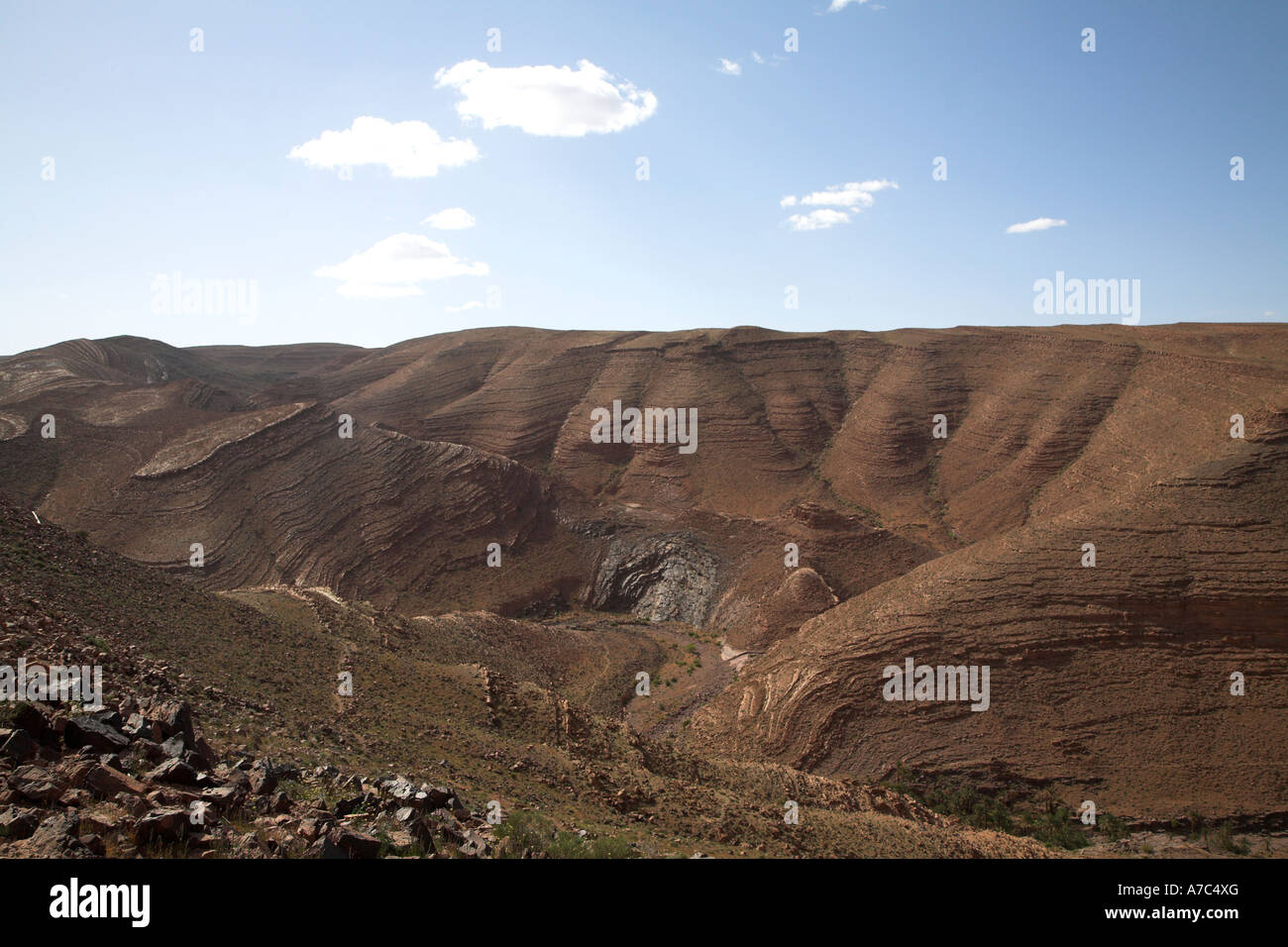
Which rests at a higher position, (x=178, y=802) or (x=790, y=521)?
(x=790, y=521)

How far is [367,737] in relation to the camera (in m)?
12.3

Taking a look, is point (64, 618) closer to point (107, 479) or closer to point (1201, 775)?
point (1201, 775)

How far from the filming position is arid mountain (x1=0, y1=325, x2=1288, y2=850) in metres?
18.1

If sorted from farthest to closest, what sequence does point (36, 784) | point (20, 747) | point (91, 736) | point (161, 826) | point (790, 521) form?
1. point (790, 521)
2. point (91, 736)
3. point (20, 747)
4. point (36, 784)
5. point (161, 826)

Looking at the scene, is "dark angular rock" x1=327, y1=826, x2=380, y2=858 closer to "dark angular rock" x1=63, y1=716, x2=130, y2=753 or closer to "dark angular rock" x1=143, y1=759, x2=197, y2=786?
"dark angular rock" x1=143, y1=759, x2=197, y2=786

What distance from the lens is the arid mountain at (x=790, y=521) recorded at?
1812 cm

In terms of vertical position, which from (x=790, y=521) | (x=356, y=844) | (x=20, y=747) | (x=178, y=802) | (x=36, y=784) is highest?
(x=790, y=521)

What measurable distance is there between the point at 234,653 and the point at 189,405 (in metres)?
37.3

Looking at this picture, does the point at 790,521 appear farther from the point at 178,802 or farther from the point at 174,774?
the point at 178,802

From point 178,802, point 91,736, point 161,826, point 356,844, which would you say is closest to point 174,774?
point 178,802

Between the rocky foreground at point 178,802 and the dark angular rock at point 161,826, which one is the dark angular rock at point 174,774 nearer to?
the rocky foreground at point 178,802

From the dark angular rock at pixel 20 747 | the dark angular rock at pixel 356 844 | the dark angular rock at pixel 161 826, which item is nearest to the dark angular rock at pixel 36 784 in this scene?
the dark angular rock at pixel 20 747

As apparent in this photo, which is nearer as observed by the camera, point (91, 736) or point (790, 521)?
point (91, 736)

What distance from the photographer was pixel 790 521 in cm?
3462
